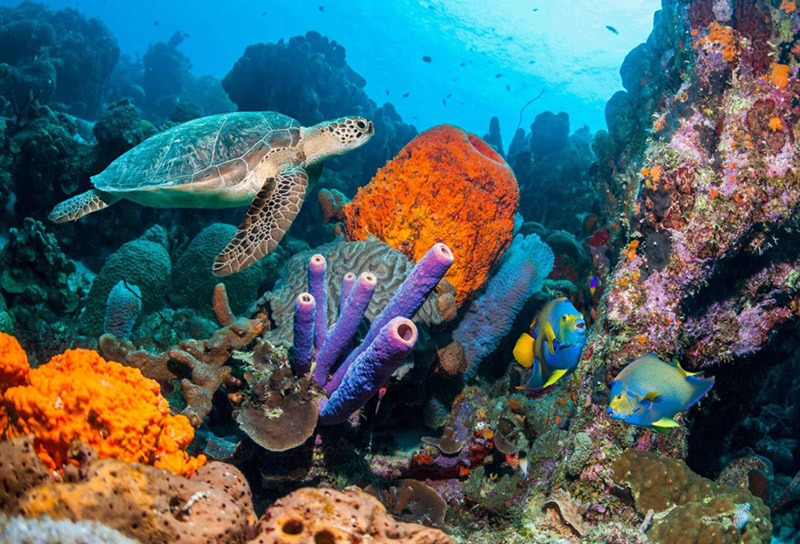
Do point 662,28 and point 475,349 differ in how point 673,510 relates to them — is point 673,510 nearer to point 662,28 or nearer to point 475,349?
point 475,349

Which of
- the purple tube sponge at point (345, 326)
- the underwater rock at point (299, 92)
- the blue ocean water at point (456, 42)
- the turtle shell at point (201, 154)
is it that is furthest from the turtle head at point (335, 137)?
the blue ocean water at point (456, 42)

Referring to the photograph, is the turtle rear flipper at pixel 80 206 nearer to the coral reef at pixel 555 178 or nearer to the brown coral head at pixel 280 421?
Result: the brown coral head at pixel 280 421

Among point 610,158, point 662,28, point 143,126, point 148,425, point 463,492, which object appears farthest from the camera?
point 662,28

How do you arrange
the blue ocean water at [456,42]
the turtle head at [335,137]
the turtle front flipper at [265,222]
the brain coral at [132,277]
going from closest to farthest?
1. the turtle front flipper at [265,222]
2. the turtle head at [335,137]
3. the brain coral at [132,277]
4. the blue ocean water at [456,42]

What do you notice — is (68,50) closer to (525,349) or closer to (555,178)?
(555,178)

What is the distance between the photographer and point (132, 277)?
Answer: 518cm

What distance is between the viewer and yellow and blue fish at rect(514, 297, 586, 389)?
2457mm

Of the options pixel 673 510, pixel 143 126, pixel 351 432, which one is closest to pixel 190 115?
pixel 143 126

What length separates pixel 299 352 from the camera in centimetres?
244

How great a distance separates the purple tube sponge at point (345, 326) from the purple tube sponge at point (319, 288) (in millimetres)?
133

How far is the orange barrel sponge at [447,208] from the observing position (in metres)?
4.10

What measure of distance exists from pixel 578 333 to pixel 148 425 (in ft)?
7.62

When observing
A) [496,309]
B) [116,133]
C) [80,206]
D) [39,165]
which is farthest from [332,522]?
[39,165]

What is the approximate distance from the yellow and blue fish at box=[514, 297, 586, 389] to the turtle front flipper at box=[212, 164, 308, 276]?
2.48 meters
